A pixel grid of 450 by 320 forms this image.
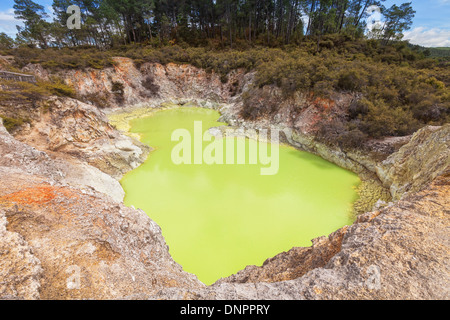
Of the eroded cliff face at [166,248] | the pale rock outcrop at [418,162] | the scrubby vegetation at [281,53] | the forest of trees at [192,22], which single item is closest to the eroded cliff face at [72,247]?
the eroded cliff face at [166,248]

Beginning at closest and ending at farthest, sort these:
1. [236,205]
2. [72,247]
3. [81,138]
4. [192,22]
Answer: [72,247]
[236,205]
[81,138]
[192,22]

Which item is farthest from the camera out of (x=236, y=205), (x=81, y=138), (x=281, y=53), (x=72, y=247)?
(x=281, y=53)

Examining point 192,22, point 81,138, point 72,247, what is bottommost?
point 81,138

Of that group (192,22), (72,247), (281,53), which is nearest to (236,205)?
(72,247)

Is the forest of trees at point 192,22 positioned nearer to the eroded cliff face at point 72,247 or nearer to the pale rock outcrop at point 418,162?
the pale rock outcrop at point 418,162

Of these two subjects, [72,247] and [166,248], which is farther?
[166,248]

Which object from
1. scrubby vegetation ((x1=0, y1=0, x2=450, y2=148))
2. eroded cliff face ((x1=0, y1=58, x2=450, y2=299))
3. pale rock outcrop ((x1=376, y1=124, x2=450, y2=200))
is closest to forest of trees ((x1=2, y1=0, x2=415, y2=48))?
scrubby vegetation ((x1=0, y1=0, x2=450, y2=148))

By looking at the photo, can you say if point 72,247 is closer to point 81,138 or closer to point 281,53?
point 81,138
